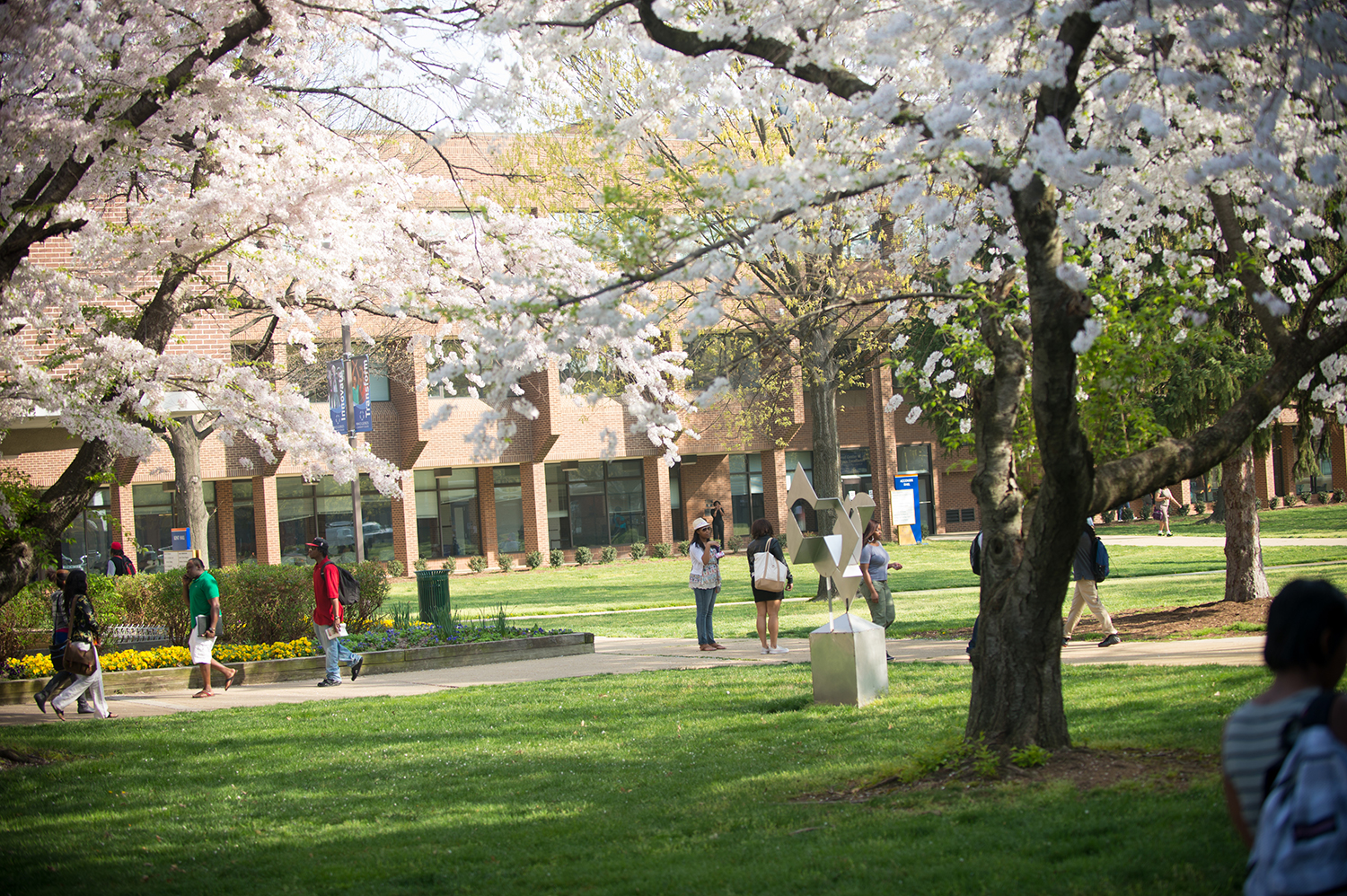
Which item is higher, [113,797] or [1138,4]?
[1138,4]

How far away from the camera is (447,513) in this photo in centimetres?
4028

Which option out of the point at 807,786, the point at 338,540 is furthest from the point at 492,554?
the point at 807,786

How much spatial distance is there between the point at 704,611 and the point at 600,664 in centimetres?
161

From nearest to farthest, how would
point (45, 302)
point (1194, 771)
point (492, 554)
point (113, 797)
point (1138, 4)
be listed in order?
point (1138, 4) < point (1194, 771) < point (113, 797) < point (45, 302) < point (492, 554)

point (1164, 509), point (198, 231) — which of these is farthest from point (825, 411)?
point (198, 231)

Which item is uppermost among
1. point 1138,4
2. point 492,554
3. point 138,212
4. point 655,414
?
point 138,212

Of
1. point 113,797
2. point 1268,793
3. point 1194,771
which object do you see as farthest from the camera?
point 113,797

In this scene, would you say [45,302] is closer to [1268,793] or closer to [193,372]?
[193,372]

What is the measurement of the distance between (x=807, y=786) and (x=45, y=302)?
829cm

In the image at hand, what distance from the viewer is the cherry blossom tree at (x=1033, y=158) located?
5230mm

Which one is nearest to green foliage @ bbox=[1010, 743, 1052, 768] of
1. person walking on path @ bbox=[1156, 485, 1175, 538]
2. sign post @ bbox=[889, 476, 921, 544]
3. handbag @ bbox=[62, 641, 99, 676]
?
handbag @ bbox=[62, 641, 99, 676]

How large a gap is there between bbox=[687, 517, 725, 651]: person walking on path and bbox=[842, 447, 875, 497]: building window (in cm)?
3244

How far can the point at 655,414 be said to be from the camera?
6.55 m

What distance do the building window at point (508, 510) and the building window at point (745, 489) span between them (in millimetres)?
9020
